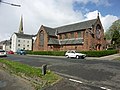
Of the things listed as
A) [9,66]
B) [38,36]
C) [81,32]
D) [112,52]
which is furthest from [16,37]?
[9,66]

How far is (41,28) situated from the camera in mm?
61375

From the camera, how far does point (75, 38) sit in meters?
54.2

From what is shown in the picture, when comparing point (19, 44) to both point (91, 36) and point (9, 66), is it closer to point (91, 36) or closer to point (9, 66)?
point (91, 36)

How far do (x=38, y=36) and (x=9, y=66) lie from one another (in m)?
47.8

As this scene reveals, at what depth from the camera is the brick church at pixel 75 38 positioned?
49.4 m

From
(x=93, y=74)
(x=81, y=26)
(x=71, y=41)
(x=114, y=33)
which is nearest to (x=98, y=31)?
(x=81, y=26)

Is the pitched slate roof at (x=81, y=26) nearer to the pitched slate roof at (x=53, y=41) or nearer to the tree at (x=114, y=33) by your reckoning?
the pitched slate roof at (x=53, y=41)

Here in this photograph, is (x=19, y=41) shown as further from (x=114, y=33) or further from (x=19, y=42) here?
(x=114, y=33)

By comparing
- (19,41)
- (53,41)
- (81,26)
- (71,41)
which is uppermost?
(81,26)

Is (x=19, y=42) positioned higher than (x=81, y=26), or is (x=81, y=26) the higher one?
(x=81, y=26)

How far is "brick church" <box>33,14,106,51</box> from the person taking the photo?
49.4 meters

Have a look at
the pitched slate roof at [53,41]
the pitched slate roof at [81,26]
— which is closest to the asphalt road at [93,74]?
the pitched slate roof at [81,26]

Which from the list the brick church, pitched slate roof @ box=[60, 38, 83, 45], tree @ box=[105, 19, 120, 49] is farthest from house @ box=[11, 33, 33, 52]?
tree @ box=[105, 19, 120, 49]

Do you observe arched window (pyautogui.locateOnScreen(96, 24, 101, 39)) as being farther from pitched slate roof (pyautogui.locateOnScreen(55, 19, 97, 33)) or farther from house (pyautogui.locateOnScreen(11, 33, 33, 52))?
house (pyautogui.locateOnScreen(11, 33, 33, 52))
